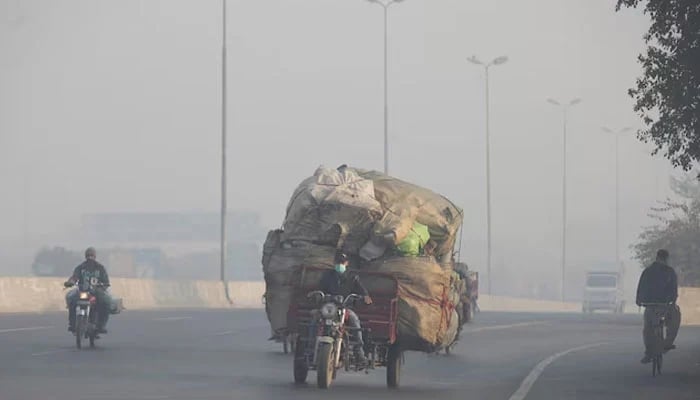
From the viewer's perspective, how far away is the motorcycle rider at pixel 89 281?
30328 millimetres

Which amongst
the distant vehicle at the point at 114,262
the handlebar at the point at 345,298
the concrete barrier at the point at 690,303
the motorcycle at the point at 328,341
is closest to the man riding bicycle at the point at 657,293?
the motorcycle at the point at 328,341

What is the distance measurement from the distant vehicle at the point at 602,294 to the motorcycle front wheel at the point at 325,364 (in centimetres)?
7203

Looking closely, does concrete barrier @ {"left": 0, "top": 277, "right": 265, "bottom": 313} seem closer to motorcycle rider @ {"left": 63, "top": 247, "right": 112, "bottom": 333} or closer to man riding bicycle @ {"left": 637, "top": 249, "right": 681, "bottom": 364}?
motorcycle rider @ {"left": 63, "top": 247, "right": 112, "bottom": 333}

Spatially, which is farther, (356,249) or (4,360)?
(4,360)

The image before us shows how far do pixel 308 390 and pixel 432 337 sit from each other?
6.09 ft

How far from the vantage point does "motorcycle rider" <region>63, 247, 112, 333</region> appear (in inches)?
1194

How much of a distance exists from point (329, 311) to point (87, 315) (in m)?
9.68

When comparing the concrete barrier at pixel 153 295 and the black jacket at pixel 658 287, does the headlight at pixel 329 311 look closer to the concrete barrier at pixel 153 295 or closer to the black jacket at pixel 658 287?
the black jacket at pixel 658 287

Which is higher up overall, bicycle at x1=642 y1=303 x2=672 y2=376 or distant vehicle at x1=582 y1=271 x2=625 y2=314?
bicycle at x1=642 y1=303 x2=672 y2=376

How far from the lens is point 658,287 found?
2642 cm

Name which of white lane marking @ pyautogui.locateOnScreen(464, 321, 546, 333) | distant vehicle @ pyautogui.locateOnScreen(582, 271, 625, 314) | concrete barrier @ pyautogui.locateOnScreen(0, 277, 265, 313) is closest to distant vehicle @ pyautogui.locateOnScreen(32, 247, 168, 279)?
distant vehicle @ pyautogui.locateOnScreen(582, 271, 625, 314)

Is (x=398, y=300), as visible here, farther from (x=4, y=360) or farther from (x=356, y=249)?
(x=4, y=360)

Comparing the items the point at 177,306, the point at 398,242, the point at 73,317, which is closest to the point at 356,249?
the point at 398,242

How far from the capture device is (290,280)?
74.1 ft
